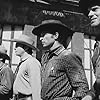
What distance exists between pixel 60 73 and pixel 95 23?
0.86m

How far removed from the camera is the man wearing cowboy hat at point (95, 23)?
2959 millimetres

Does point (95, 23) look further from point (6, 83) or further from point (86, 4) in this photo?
point (6, 83)

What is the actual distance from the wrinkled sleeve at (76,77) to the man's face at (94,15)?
0.60 m

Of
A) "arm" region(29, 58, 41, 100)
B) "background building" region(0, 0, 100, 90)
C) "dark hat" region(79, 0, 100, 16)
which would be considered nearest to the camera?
"dark hat" region(79, 0, 100, 16)

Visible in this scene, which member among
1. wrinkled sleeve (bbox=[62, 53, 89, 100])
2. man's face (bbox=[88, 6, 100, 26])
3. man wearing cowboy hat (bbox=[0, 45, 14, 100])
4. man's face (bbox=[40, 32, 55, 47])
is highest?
man's face (bbox=[88, 6, 100, 26])

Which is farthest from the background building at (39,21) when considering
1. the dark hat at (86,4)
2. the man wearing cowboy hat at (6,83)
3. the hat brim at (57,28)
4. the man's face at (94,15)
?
the man's face at (94,15)

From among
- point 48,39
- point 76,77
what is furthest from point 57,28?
point 76,77

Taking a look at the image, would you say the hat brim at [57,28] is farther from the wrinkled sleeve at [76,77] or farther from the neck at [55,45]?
the wrinkled sleeve at [76,77]

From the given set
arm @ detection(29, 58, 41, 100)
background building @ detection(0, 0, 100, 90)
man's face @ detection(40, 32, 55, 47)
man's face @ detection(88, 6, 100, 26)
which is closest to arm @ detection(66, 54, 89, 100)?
man's face @ detection(40, 32, 55, 47)

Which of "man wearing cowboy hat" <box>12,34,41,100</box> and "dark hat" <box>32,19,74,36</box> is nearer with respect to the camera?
"dark hat" <box>32,19,74,36</box>

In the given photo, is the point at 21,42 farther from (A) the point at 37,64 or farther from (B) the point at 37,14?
(B) the point at 37,14

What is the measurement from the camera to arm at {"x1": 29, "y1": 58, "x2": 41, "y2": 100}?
4.52 meters

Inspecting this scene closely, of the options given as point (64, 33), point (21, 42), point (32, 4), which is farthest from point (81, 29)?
point (64, 33)

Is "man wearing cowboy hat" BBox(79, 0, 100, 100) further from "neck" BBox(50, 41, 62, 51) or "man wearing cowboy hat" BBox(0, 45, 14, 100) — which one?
"man wearing cowboy hat" BBox(0, 45, 14, 100)
